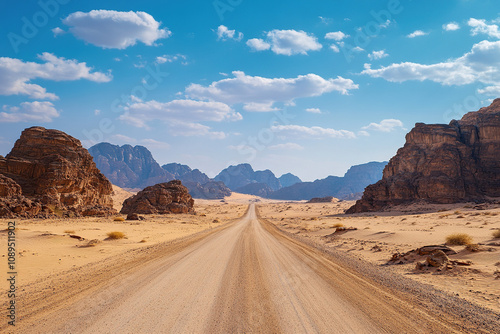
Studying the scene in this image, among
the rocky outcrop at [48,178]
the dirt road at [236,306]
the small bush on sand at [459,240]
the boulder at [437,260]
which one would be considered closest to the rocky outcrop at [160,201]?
the rocky outcrop at [48,178]

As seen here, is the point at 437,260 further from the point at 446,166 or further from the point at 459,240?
the point at 446,166

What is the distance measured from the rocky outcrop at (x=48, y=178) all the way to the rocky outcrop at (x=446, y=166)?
2608 inches

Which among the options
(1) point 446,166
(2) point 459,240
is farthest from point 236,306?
(1) point 446,166

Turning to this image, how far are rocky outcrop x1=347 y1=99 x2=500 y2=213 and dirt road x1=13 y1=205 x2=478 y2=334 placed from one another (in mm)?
73458

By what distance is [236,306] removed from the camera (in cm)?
672

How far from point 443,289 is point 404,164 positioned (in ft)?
277

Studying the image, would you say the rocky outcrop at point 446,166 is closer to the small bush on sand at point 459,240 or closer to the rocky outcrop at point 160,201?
the rocky outcrop at point 160,201

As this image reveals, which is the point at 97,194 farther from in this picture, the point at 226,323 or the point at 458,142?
Answer: the point at 458,142

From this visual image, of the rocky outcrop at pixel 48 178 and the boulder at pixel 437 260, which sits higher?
the rocky outcrop at pixel 48 178

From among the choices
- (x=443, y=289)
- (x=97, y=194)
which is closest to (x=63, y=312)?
(x=443, y=289)

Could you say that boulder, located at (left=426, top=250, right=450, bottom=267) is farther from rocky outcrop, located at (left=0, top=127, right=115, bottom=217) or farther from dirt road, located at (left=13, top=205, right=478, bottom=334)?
rocky outcrop, located at (left=0, top=127, right=115, bottom=217)

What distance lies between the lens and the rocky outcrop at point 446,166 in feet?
230

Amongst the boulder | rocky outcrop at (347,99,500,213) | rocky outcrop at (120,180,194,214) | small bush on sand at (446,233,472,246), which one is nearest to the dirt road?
the boulder

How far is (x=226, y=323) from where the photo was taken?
18.6 ft
